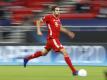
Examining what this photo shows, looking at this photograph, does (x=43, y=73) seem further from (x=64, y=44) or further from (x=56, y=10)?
(x=64, y=44)

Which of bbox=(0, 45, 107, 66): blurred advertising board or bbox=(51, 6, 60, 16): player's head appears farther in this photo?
bbox=(0, 45, 107, 66): blurred advertising board

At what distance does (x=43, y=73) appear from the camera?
1259 cm

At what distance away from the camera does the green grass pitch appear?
445 inches

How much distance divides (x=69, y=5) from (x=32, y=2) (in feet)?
4.80

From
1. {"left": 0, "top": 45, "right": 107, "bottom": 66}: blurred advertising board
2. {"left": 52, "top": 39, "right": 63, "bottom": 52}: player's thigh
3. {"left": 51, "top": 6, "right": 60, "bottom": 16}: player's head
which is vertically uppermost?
{"left": 51, "top": 6, "right": 60, "bottom": 16}: player's head

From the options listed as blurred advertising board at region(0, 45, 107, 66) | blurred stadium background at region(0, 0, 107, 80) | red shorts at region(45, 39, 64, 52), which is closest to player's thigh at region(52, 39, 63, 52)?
red shorts at region(45, 39, 64, 52)

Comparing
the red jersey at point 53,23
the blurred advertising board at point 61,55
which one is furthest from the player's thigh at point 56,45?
the blurred advertising board at point 61,55

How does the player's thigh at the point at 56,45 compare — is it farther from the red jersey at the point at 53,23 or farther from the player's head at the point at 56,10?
the player's head at the point at 56,10

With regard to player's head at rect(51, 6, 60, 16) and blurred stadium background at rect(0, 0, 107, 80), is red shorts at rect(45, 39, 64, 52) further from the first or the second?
blurred stadium background at rect(0, 0, 107, 80)

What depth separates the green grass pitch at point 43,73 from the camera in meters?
11.3

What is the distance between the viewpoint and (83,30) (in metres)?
15.0

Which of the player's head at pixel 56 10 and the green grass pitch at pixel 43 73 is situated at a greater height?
the player's head at pixel 56 10

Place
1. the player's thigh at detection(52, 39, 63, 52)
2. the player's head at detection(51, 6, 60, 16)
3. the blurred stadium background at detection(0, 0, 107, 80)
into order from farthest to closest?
the blurred stadium background at detection(0, 0, 107, 80) < the player's thigh at detection(52, 39, 63, 52) < the player's head at detection(51, 6, 60, 16)

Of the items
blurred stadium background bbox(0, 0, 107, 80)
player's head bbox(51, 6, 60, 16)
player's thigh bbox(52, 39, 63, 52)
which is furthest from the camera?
blurred stadium background bbox(0, 0, 107, 80)
